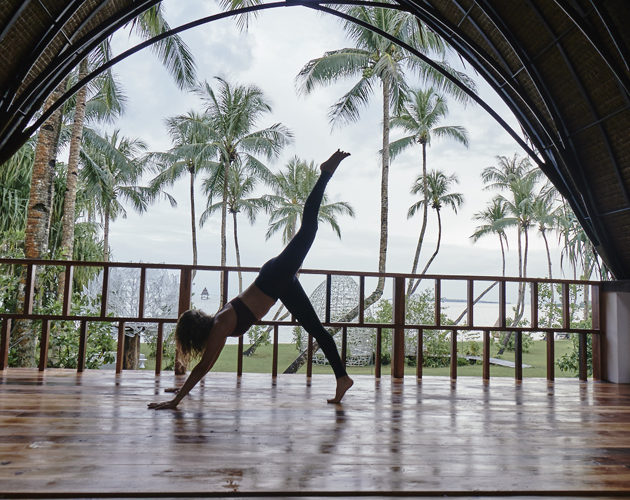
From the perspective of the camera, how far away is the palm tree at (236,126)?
19.2m

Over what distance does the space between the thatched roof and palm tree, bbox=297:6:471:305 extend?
991cm

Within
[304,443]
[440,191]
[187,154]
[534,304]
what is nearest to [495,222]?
[440,191]

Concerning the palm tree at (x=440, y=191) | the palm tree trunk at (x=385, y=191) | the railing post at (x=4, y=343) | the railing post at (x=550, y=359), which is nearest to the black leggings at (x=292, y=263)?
the railing post at (x=4, y=343)

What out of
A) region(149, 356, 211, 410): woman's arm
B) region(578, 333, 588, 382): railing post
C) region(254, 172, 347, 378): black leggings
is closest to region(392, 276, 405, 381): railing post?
region(254, 172, 347, 378): black leggings

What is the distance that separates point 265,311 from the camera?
308cm

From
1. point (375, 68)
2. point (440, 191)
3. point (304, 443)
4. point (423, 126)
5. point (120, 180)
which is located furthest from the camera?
point (120, 180)

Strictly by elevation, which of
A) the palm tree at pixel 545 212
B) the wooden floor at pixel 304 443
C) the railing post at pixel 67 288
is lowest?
the wooden floor at pixel 304 443

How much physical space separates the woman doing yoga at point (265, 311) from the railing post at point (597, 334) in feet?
10.8

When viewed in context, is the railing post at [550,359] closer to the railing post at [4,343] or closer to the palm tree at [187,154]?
the railing post at [4,343]

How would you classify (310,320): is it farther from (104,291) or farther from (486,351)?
(486,351)

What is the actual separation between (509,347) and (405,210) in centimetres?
1231

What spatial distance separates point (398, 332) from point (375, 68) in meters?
12.2

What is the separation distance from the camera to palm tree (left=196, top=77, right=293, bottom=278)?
1922 centimetres

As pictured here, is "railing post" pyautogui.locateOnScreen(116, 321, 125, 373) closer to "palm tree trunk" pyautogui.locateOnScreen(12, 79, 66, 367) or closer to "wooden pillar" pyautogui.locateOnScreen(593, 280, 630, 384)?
"palm tree trunk" pyautogui.locateOnScreen(12, 79, 66, 367)
